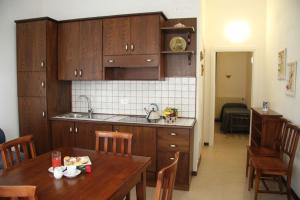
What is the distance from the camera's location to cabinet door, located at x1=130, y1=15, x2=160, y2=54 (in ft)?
11.0

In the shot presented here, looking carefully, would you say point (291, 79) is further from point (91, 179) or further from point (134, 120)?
point (91, 179)

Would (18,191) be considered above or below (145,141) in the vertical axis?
above

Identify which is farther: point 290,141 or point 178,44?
point 178,44

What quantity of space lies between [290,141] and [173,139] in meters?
1.35

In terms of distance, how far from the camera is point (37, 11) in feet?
13.7

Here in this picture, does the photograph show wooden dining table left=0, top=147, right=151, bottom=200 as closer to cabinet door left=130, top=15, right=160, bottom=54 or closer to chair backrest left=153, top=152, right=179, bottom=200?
chair backrest left=153, top=152, right=179, bottom=200

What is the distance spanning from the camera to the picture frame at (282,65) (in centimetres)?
358

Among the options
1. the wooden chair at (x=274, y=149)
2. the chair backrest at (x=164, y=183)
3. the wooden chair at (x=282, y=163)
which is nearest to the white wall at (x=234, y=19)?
the wooden chair at (x=274, y=149)

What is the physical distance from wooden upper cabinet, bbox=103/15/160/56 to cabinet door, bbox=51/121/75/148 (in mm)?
1196

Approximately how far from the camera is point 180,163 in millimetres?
3217

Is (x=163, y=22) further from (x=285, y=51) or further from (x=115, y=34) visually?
(x=285, y=51)

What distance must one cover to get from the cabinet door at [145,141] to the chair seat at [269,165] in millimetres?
1227

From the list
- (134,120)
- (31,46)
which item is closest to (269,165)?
(134,120)

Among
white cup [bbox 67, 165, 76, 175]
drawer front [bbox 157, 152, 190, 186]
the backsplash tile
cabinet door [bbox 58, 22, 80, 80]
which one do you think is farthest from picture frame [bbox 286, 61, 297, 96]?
cabinet door [bbox 58, 22, 80, 80]
